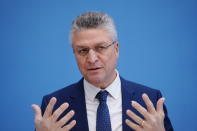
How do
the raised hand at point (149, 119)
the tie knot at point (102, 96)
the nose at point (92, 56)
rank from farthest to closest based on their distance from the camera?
the tie knot at point (102, 96)
the nose at point (92, 56)
the raised hand at point (149, 119)

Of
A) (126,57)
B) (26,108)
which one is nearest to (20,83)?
(26,108)

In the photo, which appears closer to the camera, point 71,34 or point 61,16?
point 71,34

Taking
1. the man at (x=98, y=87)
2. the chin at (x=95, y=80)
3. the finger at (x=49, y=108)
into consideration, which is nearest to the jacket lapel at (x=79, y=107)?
the man at (x=98, y=87)

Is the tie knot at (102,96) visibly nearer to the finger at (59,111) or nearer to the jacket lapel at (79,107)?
the jacket lapel at (79,107)

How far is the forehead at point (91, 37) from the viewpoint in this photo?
1.55 meters

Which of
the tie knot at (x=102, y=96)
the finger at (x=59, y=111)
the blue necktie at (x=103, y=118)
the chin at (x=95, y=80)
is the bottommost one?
the blue necktie at (x=103, y=118)

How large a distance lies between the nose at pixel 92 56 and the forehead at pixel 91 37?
4 centimetres

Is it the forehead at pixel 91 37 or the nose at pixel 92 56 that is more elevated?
the forehead at pixel 91 37

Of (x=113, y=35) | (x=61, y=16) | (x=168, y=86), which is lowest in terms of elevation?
(x=168, y=86)

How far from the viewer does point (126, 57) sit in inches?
95.7

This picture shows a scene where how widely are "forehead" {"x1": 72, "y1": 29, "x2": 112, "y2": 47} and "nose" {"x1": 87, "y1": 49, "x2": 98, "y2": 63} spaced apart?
0.04m

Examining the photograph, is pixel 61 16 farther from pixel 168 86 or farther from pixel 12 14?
pixel 168 86

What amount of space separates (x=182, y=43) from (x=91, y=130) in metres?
1.20

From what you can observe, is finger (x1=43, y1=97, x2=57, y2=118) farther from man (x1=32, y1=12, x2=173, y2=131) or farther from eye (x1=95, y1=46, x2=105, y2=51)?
eye (x1=95, y1=46, x2=105, y2=51)
